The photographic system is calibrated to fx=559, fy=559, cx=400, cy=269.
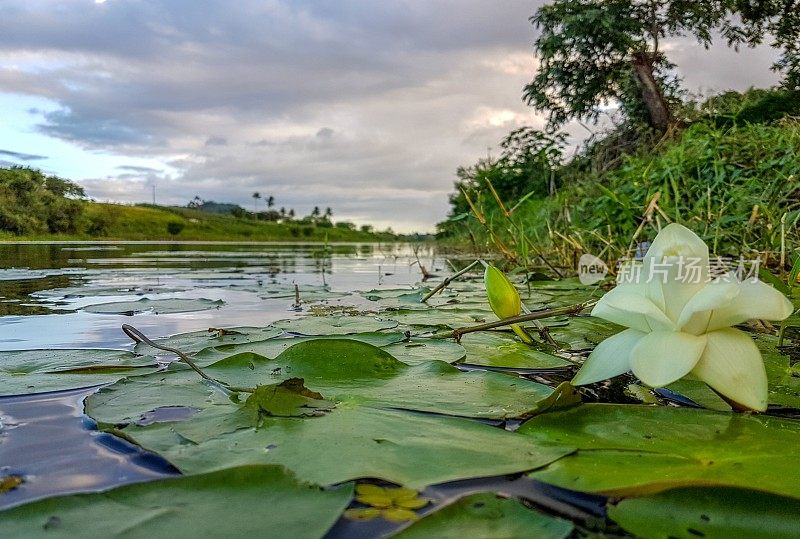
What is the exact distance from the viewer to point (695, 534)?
0.42 m

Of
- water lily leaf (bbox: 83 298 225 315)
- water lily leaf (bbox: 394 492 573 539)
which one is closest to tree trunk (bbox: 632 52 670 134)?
water lily leaf (bbox: 83 298 225 315)

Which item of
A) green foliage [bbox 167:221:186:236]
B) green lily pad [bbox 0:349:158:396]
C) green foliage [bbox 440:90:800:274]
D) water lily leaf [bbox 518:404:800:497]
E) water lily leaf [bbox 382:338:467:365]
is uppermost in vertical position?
green foliage [bbox 167:221:186:236]

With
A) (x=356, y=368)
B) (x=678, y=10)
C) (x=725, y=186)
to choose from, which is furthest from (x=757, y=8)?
(x=356, y=368)

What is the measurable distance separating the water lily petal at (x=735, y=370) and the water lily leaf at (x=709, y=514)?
0.57 ft

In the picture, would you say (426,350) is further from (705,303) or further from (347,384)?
(705,303)

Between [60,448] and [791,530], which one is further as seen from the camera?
[60,448]

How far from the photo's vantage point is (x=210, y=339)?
132 centimetres

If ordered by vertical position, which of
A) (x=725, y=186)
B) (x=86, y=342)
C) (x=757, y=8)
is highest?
(x=757, y=8)

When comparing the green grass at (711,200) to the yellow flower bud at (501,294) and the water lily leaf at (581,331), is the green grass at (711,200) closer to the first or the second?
the water lily leaf at (581,331)

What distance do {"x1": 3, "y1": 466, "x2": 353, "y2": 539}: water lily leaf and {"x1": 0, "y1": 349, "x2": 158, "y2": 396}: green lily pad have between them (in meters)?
0.51

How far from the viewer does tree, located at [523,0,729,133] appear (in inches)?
416

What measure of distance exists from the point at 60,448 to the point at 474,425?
1.57ft

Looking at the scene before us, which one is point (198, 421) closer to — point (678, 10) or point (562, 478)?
point (562, 478)

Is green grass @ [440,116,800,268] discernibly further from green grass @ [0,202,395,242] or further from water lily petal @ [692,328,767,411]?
green grass @ [0,202,395,242]
